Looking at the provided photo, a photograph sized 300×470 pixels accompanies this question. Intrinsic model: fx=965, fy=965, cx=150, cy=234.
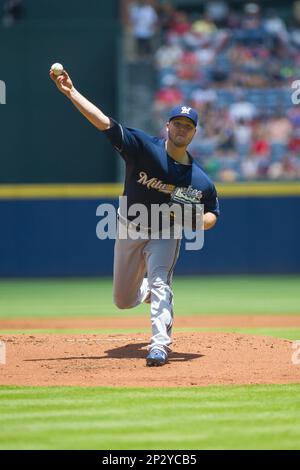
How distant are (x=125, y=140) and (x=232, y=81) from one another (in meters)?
11.1

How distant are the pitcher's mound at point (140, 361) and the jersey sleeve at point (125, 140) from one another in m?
1.55

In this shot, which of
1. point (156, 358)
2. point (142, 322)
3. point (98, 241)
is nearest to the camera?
point (156, 358)

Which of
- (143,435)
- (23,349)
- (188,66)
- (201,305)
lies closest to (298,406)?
(143,435)

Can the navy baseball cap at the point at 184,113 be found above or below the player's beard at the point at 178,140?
above

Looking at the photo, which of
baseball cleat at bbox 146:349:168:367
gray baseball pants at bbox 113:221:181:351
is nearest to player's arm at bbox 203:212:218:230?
gray baseball pants at bbox 113:221:181:351

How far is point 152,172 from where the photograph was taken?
710 centimetres

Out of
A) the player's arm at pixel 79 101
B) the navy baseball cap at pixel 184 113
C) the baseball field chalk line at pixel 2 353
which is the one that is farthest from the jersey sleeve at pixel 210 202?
the baseball field chalk line at pixel 2 353

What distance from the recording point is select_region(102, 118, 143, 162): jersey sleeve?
6898 millimetres

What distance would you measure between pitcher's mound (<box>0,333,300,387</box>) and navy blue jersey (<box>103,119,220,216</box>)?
47.7 inches

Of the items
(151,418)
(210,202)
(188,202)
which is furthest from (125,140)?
(151,418)

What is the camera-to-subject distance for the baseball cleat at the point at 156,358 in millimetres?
6898

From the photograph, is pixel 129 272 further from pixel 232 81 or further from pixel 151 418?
pixel 232 81

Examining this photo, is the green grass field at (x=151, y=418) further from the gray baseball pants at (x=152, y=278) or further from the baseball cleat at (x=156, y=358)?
the gray baseball pants at (x=152, y=278)

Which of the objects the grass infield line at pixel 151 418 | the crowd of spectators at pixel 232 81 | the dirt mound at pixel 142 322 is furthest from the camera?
the crowd of spectators at pixel 232 81
